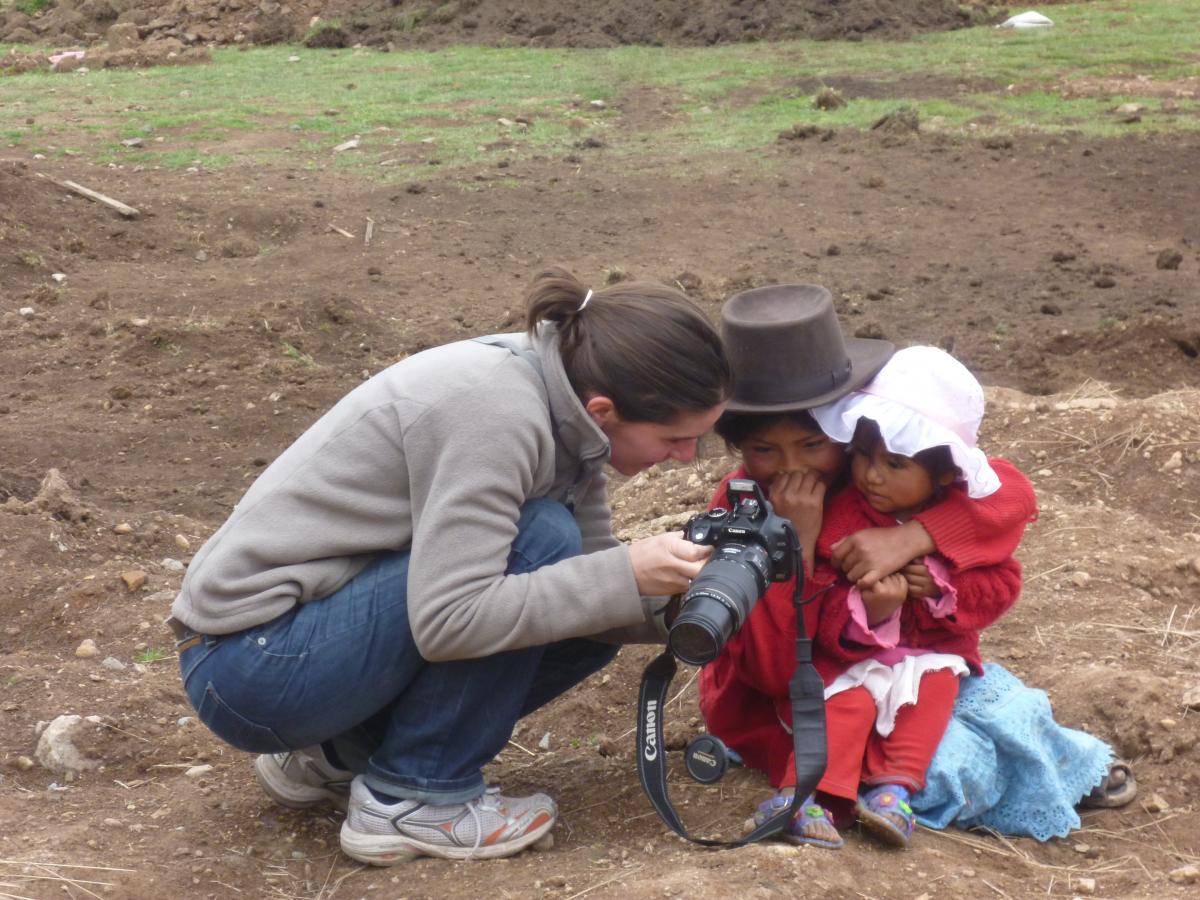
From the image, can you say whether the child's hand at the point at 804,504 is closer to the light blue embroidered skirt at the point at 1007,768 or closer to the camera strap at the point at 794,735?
the camera strap at the point at 794,735

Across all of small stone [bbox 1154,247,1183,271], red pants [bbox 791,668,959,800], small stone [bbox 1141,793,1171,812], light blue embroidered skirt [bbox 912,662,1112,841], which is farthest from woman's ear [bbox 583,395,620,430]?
small stone [bbox 1154,247,1183,271]

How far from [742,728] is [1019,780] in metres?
0.58

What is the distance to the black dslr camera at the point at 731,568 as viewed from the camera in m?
2.28

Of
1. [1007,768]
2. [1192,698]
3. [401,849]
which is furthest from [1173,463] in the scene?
[401,849]

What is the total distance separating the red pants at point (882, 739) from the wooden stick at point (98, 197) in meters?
7.26

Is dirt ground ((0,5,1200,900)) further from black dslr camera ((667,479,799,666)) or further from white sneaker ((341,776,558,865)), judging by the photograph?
black dslr camera ((667,479,799,666))

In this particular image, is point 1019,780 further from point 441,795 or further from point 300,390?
point 300,390

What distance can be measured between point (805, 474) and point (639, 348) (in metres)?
0.49

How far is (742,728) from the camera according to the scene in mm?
3080

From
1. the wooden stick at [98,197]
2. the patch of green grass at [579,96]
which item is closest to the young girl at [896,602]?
the wooden stick at [98,197]

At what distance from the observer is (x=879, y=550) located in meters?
2.69

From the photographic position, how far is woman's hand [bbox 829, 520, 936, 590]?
8.78 feet

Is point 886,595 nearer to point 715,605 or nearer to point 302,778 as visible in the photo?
point 715,605

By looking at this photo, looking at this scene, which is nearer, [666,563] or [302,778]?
[666,563]
